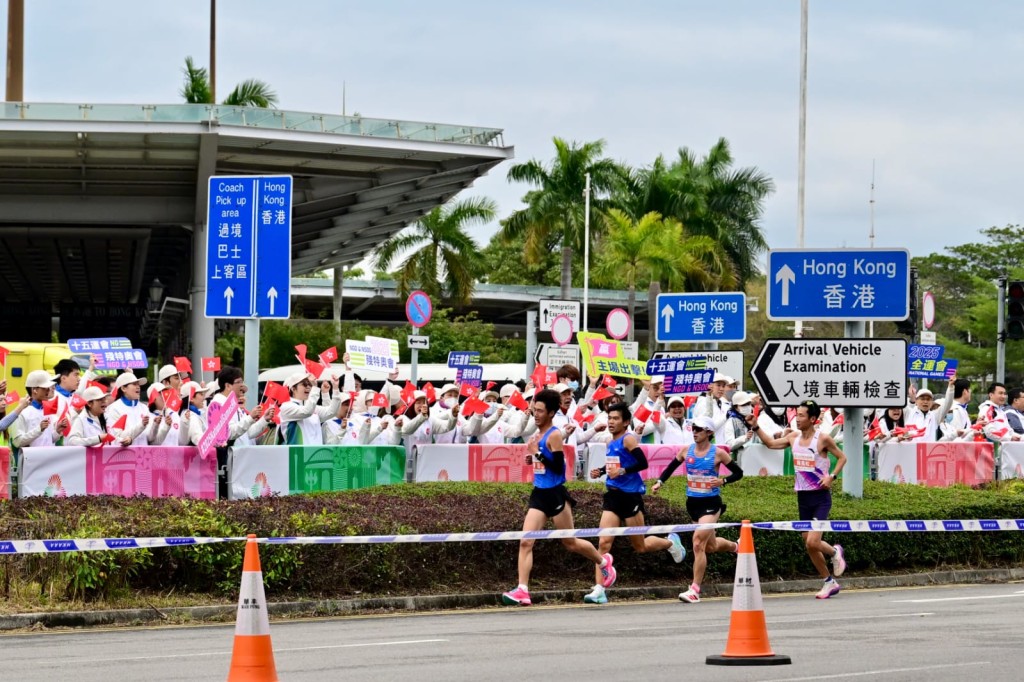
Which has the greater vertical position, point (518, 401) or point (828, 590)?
point (518, 401)

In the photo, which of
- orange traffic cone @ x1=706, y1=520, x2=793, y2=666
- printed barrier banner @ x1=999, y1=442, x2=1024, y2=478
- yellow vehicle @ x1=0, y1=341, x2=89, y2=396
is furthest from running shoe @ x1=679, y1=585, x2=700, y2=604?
yellow vehicle @ x1=0, y1=341, x2=89, y2=396

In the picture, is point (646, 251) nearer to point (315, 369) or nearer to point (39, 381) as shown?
point (315, 369)

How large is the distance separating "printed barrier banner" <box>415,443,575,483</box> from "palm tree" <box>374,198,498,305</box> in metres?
42.4

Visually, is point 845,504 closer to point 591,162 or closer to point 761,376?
point 761,376

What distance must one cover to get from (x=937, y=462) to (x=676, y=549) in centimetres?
938

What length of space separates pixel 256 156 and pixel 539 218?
25728 mm

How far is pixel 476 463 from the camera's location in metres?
19.6

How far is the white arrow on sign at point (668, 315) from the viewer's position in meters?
25.5

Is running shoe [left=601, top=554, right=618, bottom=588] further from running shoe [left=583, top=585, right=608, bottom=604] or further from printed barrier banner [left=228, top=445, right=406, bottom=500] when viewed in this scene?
printed barrier banner [left=228, top=445, right=406, bottom=500]

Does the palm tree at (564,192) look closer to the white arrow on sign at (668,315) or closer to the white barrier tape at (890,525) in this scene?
the white arrow on sign at (668,315)

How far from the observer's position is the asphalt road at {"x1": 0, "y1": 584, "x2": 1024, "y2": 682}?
9.33 metres

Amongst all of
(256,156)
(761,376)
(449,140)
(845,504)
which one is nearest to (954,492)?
(845,504)

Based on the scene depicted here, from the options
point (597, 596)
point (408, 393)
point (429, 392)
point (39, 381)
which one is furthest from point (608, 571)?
point (39, 381)

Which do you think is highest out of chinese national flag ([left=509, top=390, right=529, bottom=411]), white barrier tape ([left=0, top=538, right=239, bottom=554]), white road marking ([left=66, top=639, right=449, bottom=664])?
chinese national flag ([left=509, top=390, right=529, bottom=411])
